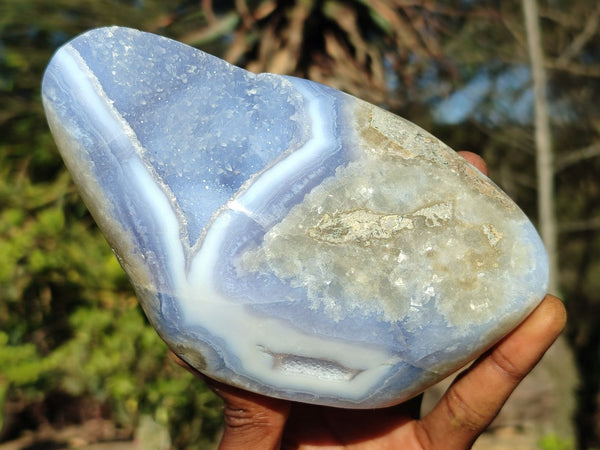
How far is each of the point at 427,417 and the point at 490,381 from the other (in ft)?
0.52

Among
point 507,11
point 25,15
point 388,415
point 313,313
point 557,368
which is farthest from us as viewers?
point 507,11

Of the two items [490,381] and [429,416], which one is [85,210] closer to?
[429,416]

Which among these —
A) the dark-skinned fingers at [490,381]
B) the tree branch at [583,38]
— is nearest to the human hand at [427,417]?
the dark-skinned fingers at [490,381]

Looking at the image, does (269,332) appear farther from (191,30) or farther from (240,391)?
(191,30)

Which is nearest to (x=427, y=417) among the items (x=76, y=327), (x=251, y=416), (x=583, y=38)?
(x=251, y=416)

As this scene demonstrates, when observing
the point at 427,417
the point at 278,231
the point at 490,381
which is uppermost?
the point at 278,231

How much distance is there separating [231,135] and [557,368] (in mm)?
3392

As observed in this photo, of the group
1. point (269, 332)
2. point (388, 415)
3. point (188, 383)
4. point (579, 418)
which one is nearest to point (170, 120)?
point (269, 332)

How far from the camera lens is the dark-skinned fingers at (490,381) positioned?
0.86 m

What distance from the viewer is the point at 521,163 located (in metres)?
5.19

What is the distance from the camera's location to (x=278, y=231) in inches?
31.5

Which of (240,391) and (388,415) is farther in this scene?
(388,415)

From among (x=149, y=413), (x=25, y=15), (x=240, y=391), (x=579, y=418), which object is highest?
(x=240, y=391)

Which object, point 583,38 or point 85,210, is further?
point 583,38
